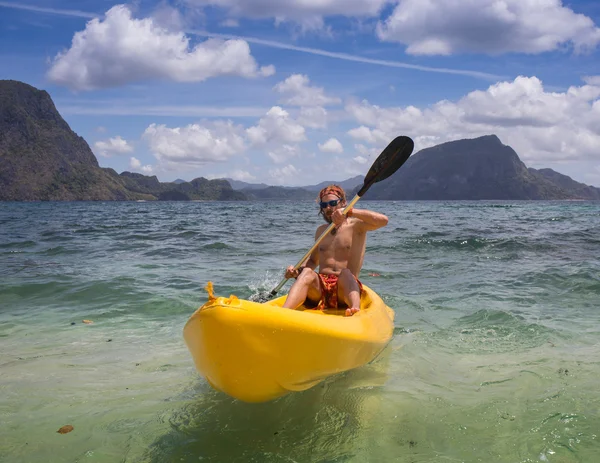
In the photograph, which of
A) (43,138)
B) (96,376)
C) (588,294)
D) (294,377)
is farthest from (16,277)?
(43,138)

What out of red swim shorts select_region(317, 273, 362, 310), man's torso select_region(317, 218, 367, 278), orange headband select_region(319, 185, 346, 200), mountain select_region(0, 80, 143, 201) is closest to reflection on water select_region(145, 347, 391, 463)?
red swim shorts select_region(317, 273, 362, 310)

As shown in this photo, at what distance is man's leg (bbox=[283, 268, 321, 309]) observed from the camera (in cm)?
457

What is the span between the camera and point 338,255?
527 cm

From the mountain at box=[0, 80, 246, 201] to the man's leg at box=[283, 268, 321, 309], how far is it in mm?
144046

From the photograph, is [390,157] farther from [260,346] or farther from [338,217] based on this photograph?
[260,346]

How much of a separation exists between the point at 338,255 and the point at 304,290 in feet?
2.45

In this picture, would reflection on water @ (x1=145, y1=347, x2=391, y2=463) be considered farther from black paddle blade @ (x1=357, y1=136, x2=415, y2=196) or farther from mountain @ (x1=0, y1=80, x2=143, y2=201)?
mountain @ (x1=0, y1=80, x2=143, y2=201)

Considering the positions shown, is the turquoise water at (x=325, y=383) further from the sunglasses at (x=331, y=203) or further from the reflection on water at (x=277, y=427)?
the sunglasses at (x=331, y=203)

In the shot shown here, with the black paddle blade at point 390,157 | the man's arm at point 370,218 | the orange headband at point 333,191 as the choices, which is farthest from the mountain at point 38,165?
the man's arm at point 370,218

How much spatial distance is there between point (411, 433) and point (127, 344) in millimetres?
3780

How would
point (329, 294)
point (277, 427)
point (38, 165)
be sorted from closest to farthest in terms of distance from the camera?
point (277, 427), point (329, 294), point (38, 165)

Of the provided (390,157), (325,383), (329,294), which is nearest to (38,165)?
(390,157)

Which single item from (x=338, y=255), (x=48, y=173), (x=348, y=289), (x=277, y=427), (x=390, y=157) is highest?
(x=48, y=173)

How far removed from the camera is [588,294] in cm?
812
